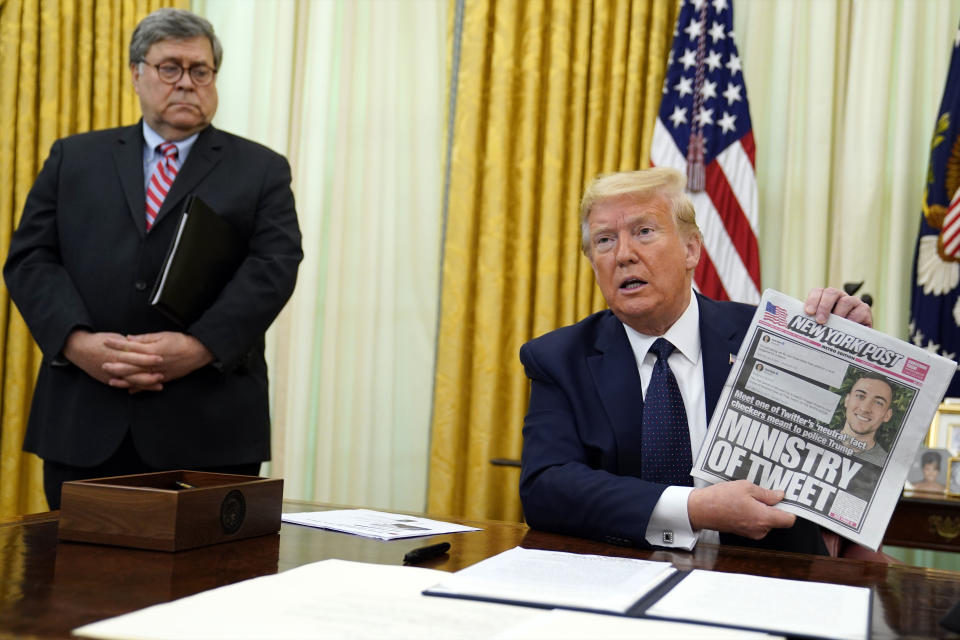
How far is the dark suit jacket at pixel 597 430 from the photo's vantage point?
1740 mm

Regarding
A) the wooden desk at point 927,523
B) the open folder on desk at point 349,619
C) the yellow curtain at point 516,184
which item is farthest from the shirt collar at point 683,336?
the yellow curtain at point 516,184

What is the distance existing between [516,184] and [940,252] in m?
1.82

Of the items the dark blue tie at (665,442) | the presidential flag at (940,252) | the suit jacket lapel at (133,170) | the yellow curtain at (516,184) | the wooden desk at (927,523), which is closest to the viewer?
the dark blue tie at (665,442)

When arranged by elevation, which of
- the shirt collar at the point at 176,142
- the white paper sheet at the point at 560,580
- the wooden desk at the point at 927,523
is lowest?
the wooden desk at the point at 927,523

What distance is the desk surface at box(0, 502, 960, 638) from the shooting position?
42.1 inches

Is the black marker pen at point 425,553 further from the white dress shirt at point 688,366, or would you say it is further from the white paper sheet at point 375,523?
the white dress shirt at point 688,366

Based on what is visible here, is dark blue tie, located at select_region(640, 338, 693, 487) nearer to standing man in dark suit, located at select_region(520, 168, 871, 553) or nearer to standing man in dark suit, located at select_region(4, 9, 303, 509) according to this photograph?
standing man in dark suit, located at select_region(520, 168, 871, 553)

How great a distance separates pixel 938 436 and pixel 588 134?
6.42 ft

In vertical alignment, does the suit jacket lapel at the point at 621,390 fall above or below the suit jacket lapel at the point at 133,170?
below

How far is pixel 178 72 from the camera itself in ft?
9.14

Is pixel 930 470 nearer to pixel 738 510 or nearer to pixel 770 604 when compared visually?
pixel 738 510

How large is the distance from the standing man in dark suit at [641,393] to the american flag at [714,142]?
5.89ft

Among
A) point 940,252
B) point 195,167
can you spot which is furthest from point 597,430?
point 940,252

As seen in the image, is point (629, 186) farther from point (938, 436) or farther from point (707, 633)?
point (938, 436)
